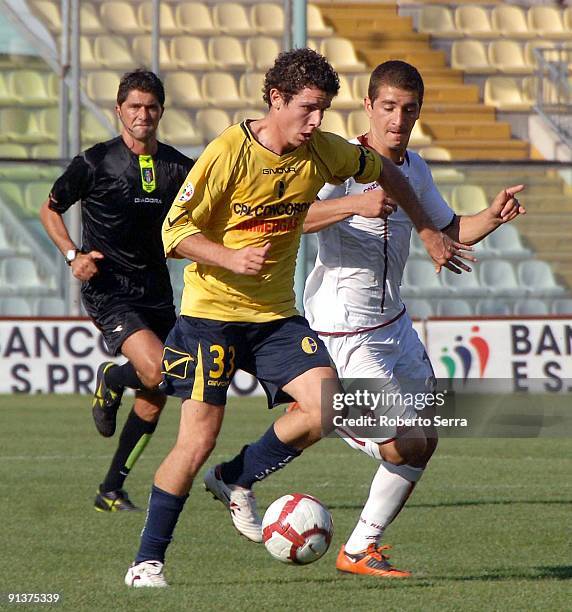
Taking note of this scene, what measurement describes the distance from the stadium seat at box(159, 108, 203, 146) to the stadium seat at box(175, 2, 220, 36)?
167 cm

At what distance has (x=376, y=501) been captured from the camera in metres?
6.05

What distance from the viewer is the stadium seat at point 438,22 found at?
2158 cm

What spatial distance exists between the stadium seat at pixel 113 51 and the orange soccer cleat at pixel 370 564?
13541mm

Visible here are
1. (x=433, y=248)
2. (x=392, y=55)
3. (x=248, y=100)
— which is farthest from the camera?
(x=392, y=55)

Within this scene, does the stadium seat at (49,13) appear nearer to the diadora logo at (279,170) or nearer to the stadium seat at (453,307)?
the stadium seat at (453,307)

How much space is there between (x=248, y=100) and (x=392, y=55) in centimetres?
361

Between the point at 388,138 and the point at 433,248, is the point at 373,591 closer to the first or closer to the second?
the point at 433,248

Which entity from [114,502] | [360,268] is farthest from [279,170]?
[114,502]

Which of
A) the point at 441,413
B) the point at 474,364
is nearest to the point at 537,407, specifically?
the point at 474,364

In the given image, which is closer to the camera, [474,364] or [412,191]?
[412,191]

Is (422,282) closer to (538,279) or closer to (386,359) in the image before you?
(538,279)

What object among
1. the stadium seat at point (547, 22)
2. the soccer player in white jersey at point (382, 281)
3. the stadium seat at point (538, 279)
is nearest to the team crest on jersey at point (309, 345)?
the soccer player in white jersey at point (382, 281)

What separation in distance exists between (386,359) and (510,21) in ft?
54.3

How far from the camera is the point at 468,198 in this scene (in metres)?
15.2
